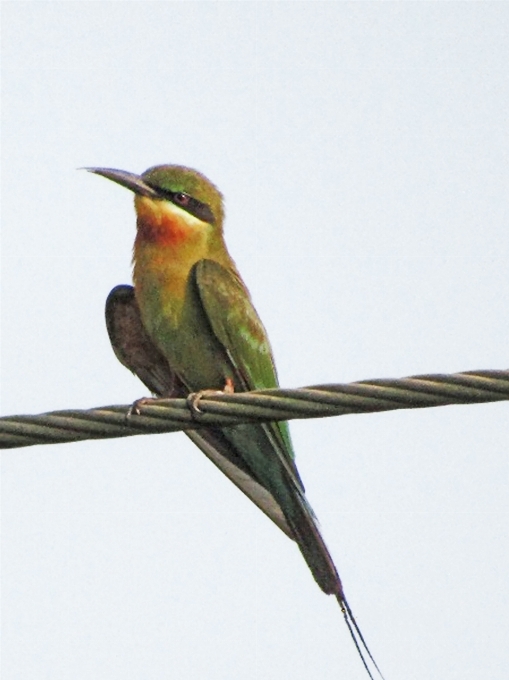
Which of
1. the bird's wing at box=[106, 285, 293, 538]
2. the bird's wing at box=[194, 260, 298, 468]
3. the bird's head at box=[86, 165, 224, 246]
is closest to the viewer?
the bird's wing at box=[194, 260, 298, 468]

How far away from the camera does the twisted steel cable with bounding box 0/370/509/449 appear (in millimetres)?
3326

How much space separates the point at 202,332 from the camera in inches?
206

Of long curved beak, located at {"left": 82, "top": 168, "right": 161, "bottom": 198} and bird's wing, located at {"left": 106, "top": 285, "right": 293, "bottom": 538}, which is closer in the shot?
bird's wing, located at {"left": 106, "top": 285, "right": 293, "bottom": 538}

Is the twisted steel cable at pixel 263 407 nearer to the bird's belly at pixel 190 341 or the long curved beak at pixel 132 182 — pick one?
the bird's belly at pixel 190 341

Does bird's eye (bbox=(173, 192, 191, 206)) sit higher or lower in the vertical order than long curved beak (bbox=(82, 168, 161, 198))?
lower

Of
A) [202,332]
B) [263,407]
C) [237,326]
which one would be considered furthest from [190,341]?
[263,407]

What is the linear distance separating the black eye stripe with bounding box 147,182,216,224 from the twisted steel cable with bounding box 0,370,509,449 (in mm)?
2017

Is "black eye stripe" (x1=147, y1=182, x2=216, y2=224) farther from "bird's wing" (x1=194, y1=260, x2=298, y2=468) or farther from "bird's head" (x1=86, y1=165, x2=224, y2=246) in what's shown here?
"bird's wing" (x1=194, y1=260, x2=298, y2=468)

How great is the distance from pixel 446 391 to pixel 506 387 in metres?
0.15

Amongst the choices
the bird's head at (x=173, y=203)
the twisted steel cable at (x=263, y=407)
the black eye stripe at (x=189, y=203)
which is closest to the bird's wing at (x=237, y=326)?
the bird's head at (x=173, y=203)

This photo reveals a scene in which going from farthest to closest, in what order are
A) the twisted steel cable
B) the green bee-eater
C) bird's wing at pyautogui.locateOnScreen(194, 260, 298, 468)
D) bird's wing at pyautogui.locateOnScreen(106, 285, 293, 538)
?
bird's wing at pyautogui.locateOnScreen(106, 285, 293, 538) → bird's wing at pyautogui.locateOnScreen(194, 260, 298, 468) → the green bee-eater → the twisted steel cable

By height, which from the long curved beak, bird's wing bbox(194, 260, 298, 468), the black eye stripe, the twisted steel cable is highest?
the long curved beak

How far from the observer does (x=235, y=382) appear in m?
5.21

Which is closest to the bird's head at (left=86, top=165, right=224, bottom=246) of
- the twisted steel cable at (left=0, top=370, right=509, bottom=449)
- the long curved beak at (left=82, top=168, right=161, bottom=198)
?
the long curved beak at (left=82, top=168, right=161, bottom=198)
